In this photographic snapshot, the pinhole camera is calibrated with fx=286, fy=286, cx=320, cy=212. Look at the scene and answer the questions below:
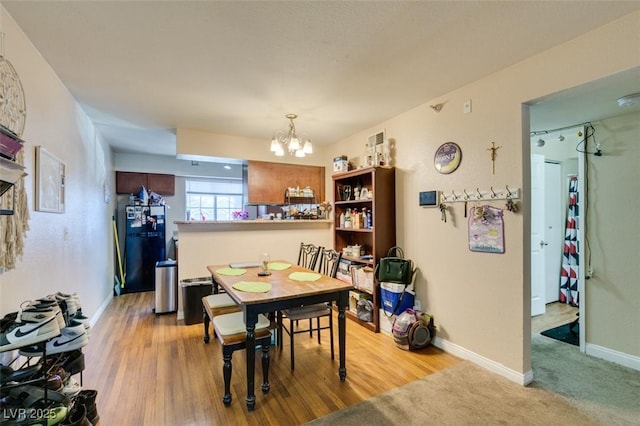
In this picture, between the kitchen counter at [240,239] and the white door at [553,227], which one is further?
the white door at [553,227]

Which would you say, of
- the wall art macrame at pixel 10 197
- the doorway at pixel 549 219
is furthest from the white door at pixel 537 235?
the wall art macrame at pixel 10 197

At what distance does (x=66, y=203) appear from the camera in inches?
100

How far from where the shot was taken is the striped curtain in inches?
159

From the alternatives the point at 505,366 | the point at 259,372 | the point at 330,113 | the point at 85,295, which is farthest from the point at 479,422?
the point at 85,295

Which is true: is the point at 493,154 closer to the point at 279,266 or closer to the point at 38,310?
the point at 279,266

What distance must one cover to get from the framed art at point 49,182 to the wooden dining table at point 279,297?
1.37 meters

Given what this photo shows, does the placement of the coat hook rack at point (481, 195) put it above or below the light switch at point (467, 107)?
below

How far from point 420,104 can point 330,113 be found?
989 mm

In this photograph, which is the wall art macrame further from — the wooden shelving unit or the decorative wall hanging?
the decorative wall hanging

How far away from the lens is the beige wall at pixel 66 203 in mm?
1784

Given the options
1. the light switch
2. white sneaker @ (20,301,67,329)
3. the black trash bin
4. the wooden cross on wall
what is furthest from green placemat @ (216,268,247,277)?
the light switch

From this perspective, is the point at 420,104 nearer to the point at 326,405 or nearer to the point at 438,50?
the point at 438,50

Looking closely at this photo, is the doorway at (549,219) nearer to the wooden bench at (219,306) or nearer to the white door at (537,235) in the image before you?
the white door at (537,235)

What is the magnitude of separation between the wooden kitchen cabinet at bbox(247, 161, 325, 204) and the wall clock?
2309mm
